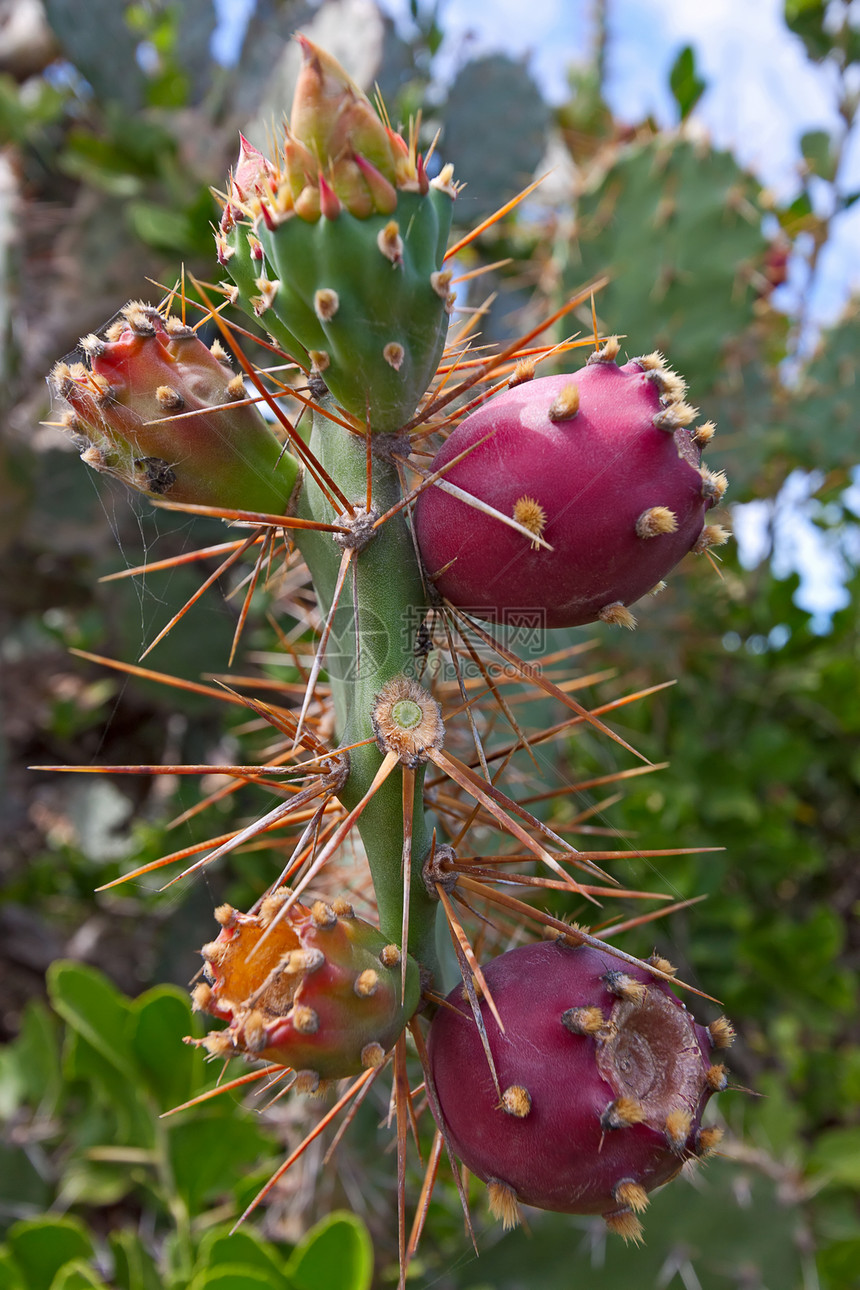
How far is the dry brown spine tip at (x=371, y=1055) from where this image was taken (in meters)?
0.49

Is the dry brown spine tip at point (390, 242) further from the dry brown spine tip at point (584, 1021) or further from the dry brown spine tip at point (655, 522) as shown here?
the dry brown spine tip at point (584, 1021)

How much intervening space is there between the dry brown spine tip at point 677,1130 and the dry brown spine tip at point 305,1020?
199 millimetres

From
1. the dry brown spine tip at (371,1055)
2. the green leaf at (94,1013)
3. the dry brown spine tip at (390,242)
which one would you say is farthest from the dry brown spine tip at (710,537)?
the green leaf at (94,1013)

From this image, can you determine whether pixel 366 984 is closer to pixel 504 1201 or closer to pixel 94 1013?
pixel 504 1201

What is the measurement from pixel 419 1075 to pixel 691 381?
1.44 metres

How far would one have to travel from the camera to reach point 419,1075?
1014 millimetres

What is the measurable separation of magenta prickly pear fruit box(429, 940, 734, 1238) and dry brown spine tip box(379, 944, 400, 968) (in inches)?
2.7

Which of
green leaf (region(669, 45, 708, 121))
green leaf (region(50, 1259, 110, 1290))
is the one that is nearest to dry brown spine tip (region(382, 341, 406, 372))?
green leaf (region(50, 1259, 110, 1290))

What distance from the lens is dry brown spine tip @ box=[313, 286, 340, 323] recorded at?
470mm

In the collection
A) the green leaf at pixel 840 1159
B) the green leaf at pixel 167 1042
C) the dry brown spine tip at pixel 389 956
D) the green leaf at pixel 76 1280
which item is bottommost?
the green leaf at pixel 840 1159

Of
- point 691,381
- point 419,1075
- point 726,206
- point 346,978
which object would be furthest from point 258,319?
point 726,206

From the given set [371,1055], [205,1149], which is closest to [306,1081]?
[371,1055]

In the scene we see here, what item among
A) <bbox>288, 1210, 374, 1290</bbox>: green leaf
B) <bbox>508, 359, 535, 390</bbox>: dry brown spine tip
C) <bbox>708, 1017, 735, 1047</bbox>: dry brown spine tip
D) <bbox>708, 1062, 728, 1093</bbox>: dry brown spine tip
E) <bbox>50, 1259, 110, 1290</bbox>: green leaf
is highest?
<bbox>508, 359, 535, 390</bbox>: dry brown spine tip

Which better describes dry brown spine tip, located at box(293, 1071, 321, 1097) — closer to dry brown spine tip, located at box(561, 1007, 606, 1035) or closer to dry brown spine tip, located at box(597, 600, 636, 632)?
dry brown spine tip, located at box(561, 1007, 606, 1035)
